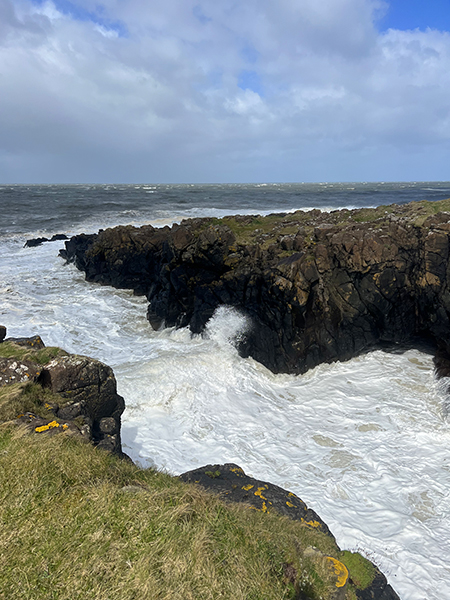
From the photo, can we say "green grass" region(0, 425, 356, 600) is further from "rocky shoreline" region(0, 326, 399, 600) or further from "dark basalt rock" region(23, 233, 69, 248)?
"dark basalt rock" region(23, 233, 69, 248)

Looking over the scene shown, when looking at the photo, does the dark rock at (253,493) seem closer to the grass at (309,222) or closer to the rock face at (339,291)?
the rock face at (339,291)

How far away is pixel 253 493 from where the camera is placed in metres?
6.75

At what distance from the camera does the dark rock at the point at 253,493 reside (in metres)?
6.32

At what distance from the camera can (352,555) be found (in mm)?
5684

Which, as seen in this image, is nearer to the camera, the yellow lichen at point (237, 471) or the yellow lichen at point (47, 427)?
the yellow lichen at point (47, 427)

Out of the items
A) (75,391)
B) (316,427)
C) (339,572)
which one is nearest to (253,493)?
(339,572)

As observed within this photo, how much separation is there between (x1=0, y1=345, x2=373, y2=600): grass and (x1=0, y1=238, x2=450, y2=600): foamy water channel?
2.79 meters

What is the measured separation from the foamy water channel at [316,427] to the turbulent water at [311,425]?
3 cm

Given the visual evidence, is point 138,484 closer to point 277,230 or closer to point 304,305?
point 304,305

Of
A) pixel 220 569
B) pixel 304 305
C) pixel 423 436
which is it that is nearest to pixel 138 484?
pixel 220 569

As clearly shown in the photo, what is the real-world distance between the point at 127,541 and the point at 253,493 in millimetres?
3651

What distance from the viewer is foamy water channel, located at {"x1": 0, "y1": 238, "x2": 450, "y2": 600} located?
7637 millimetres

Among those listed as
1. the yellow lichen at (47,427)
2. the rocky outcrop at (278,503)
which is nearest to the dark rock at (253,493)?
the rocky outcrop at (278,503)

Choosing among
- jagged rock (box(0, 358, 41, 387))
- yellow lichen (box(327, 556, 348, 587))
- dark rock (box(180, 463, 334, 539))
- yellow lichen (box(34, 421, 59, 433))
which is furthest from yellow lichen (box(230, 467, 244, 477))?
jagged rock (box(0, 358, 41, 387))
